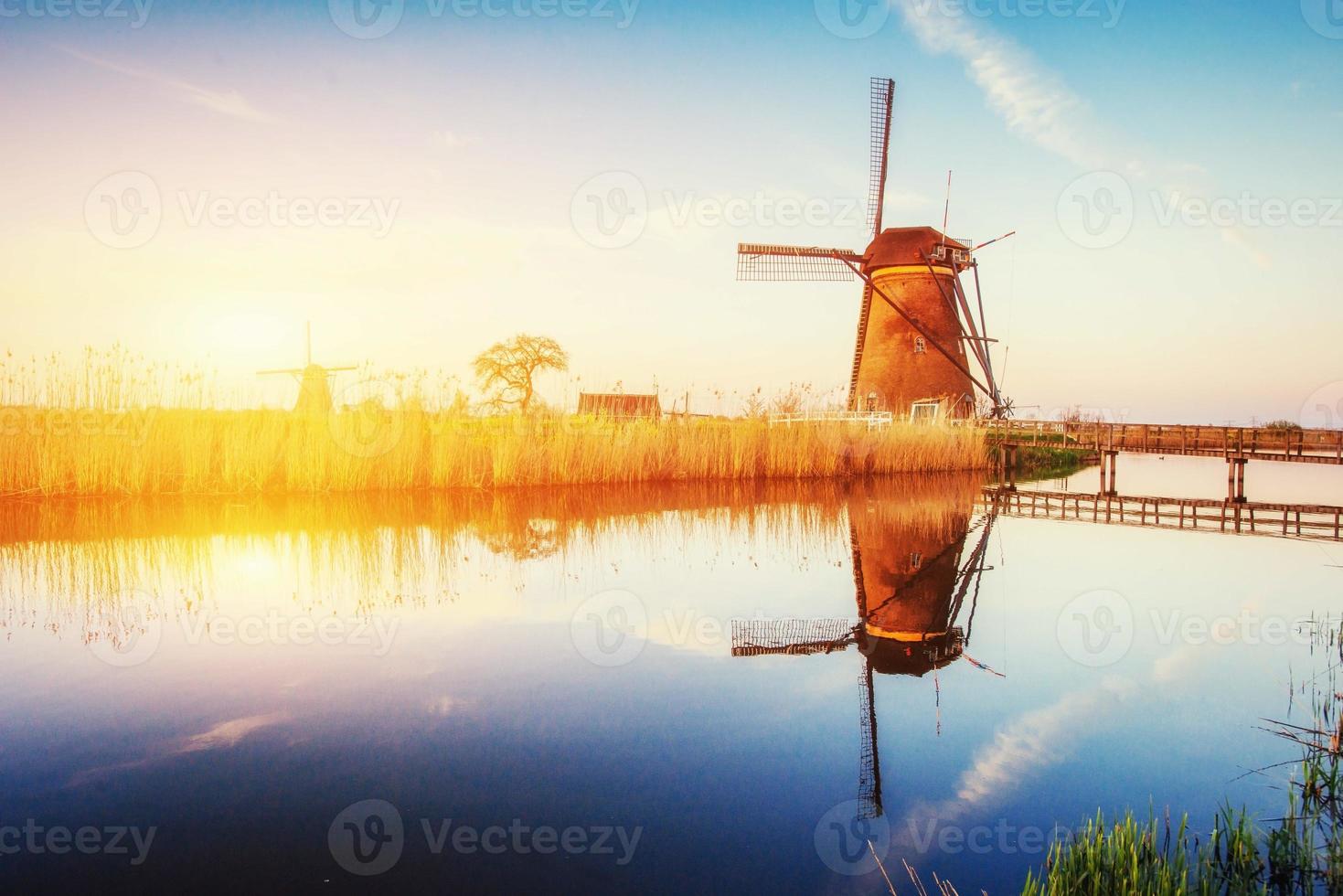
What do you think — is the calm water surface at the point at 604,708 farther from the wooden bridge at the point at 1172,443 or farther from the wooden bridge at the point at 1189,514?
the wooden bridge at the point at 1172,443

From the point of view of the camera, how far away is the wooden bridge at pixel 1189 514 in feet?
33.7

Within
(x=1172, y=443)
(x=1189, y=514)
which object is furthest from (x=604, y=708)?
(x=1172, y=443)

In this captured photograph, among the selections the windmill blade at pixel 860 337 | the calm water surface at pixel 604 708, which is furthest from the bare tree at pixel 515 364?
the calm water surface at pixel 604 708

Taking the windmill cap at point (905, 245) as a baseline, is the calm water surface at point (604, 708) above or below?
below

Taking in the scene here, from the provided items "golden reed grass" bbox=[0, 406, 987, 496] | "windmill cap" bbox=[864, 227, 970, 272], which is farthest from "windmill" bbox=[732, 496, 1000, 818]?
"windmill cap" bbox=[864, 227, 970, 272]

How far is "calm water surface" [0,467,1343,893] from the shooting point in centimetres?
253

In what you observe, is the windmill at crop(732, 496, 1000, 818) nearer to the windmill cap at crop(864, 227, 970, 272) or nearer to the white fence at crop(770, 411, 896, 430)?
the white fence at crop(770, 411, 896, 430)

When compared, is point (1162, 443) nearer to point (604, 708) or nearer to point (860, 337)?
point (860, 337)

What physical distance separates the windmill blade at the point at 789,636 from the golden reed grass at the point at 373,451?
807 cm

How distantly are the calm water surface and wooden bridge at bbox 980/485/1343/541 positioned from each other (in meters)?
3.37

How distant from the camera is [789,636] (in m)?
4.94

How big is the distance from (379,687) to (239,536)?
4.80 metres

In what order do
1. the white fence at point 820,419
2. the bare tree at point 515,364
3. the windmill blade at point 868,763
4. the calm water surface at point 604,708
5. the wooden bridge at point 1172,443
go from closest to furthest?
the calm water surface at point 604,708 → the windmill blade at point 868,763 → the white fence at point 820,419 → the wooden bridge at point 1172,443 → the bare tree at point 515,364

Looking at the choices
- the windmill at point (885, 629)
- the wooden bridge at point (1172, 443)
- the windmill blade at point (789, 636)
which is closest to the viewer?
the windmill at point (885, 629)
